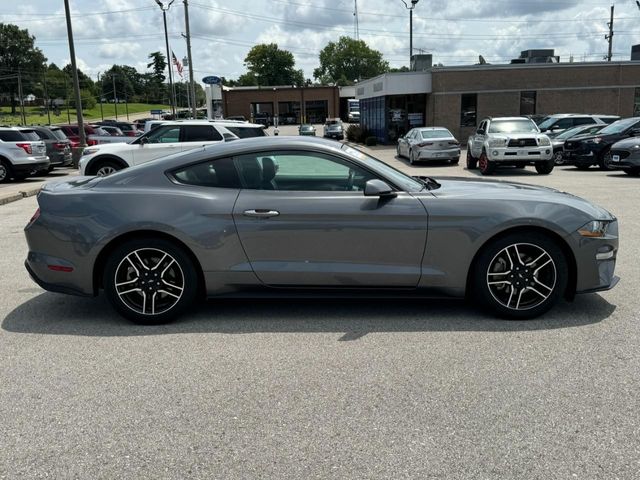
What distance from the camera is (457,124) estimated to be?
35.5 meters

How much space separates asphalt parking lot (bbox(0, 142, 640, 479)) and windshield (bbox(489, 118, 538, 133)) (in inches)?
574

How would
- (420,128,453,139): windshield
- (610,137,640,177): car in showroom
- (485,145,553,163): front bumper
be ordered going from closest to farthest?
(610,137,640,177): car in showroom → (485,145,553,163): front bumper → (420,128,453,139): windshield

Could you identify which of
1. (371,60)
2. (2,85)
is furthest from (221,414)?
(371,60)

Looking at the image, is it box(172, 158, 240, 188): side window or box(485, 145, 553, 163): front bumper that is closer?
box(172, 158, 240, 188): side window

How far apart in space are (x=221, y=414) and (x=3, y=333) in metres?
2.46

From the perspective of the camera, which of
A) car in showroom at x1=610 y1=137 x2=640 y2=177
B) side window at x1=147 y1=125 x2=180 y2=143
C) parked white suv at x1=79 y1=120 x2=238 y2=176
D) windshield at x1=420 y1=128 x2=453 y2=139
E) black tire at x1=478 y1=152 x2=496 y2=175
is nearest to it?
parked white suv at x1=79 y1=120 x2=238 y2=176

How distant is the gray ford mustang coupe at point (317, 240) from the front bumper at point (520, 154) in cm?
1394

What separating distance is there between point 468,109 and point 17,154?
83.1ft

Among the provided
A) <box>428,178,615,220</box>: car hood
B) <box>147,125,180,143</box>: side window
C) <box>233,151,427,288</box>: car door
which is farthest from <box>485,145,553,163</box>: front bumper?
<box>233,151,427,288</box>: car door

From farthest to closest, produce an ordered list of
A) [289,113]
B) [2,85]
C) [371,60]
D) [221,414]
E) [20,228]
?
[371,60], [2,85], [289,113], [20,228], [221,414]

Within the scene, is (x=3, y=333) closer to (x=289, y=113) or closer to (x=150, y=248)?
(x=150, y=248)

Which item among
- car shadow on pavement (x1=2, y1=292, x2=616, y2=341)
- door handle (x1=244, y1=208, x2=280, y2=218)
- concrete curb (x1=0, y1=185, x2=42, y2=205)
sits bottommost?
car shadow on pavement (x1=2, y1=292, x2=616, y2=341)

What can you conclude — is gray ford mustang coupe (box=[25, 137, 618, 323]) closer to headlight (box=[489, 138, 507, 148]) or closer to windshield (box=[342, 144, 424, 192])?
windshield (box=[342, 144, 424, 192])

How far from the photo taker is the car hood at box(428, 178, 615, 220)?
4.81 meters
